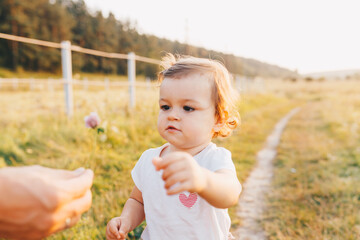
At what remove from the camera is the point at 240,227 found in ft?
8.63

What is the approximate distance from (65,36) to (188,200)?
137 ft

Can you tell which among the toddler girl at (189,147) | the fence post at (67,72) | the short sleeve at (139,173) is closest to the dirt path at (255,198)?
the toddler girl at (189,147)

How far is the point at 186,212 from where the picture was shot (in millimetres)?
1338

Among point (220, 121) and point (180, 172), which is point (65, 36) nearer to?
point (220, 121)

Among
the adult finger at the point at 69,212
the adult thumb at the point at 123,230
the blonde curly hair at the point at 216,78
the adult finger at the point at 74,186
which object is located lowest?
the adult thumb at the point at 123,230

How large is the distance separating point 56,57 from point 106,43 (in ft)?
32.6

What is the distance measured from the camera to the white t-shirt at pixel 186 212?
133 centimetres

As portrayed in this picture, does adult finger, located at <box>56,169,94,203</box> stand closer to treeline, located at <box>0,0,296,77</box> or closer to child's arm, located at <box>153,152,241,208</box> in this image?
child's arm, located at <box>153,152,241,208</box>

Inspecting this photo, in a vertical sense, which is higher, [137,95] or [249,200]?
[137,95]

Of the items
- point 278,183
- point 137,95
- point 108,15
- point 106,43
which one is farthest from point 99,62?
point 278,183

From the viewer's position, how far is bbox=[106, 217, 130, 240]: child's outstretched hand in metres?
1.40

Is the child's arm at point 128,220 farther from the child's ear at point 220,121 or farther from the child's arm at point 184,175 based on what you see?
the child's arm at point 184,175

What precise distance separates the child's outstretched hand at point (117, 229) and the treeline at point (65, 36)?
22551 millimetres

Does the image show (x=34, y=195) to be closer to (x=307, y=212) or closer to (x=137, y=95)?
(x=307, y=212)
